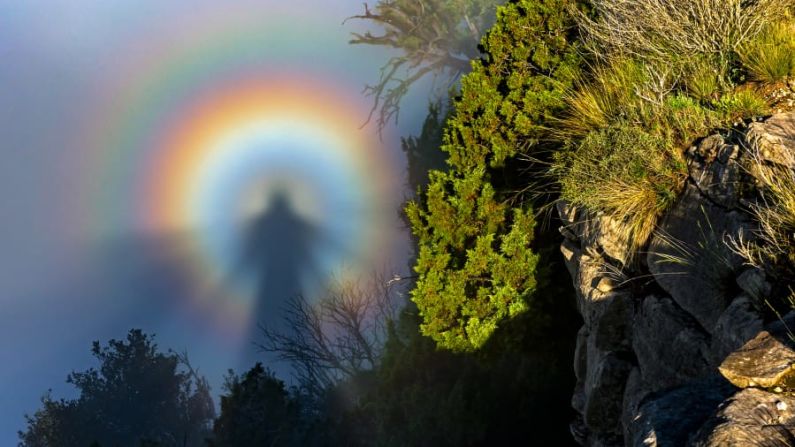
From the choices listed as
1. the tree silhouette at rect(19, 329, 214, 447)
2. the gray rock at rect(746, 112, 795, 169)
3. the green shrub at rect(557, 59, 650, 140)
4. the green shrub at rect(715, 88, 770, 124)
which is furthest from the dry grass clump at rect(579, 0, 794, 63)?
the tree silhouette at rect(19, 329, 214, 447)

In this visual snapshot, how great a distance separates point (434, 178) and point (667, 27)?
382 cm

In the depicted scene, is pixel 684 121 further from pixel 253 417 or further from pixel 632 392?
pixel 253 417

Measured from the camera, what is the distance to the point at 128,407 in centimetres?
5244

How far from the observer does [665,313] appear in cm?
544

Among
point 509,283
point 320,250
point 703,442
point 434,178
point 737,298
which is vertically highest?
point 320,250

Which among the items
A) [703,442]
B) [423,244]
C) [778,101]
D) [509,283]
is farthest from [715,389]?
[423,244]

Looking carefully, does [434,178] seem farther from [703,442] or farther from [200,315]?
[200,315]

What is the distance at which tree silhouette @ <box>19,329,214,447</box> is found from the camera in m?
48.6

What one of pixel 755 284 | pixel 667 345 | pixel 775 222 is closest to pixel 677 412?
pixel 755 284

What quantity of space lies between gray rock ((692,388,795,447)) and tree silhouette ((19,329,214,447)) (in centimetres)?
4853

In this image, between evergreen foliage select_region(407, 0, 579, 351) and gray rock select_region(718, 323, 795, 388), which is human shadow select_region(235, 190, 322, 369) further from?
gray rock select_region(718, 323, 795, 388)

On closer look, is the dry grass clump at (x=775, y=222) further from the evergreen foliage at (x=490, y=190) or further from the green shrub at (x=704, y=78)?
the evergreen foliage at (x=490, y=190)

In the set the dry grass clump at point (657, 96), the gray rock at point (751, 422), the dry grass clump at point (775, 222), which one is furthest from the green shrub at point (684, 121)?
the gray rock at point (751, 422)

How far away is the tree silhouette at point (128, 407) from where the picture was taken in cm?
4856
